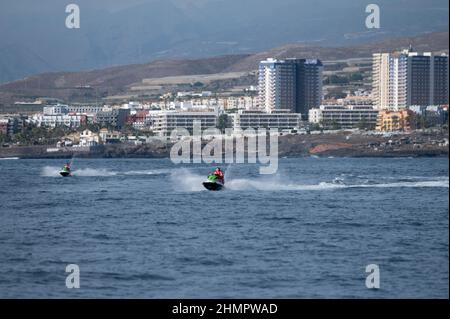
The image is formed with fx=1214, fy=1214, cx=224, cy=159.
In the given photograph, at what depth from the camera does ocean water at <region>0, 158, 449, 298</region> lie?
2636 centimetres

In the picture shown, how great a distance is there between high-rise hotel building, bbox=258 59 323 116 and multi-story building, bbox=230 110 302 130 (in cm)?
2200

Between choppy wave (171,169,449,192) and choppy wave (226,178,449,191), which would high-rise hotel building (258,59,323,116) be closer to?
choppy wave (171,169,449,192)

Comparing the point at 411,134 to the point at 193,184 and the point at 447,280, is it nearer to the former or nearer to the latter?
the point at 193,184

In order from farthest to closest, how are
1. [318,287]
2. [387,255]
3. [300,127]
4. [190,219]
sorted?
[300,127] < [190,219] < [387,255] < [318,287]

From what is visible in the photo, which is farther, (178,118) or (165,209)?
(178,118)

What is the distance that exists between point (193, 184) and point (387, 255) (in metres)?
31.0

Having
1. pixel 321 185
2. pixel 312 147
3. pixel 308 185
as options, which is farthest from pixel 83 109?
pixel 321 185

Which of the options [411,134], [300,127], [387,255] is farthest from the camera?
[300,127]

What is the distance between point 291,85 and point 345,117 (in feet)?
92.7

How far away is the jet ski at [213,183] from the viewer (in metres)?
53.2

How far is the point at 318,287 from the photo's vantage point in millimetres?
26141

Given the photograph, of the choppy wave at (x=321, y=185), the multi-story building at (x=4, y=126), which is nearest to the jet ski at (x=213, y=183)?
the choppy wave at (x=321, y=185)

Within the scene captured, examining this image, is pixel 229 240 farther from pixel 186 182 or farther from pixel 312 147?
pixel 312 147
